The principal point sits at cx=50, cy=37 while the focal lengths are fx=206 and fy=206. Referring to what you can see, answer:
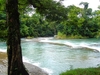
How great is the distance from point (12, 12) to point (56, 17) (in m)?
2.46

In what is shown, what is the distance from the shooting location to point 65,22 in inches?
358

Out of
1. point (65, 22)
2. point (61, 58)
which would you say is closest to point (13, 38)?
point (65, 22)

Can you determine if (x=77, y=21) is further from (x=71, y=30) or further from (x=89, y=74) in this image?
(x=71, y=30)

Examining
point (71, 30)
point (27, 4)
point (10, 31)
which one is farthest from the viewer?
point (71, 30)

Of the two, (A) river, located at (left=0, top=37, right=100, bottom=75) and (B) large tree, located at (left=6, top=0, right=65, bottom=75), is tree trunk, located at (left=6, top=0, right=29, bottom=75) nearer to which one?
(B) large tree, located at (left=6, top=0, right=65, bottom=75)

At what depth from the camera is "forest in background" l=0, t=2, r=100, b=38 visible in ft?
28.6

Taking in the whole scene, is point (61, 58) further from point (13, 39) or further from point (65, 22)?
point (13, 39)

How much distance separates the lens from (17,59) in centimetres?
693

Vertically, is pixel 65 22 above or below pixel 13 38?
above

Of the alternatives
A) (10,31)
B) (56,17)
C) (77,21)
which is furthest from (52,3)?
(10,31)

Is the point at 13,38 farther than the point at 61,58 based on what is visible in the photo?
No

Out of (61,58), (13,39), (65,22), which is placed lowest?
(61,58)

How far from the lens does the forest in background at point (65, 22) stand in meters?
8.73

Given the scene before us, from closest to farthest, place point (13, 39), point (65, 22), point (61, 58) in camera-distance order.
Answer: point (13, 39), point (65, 22), point (61, 58)
